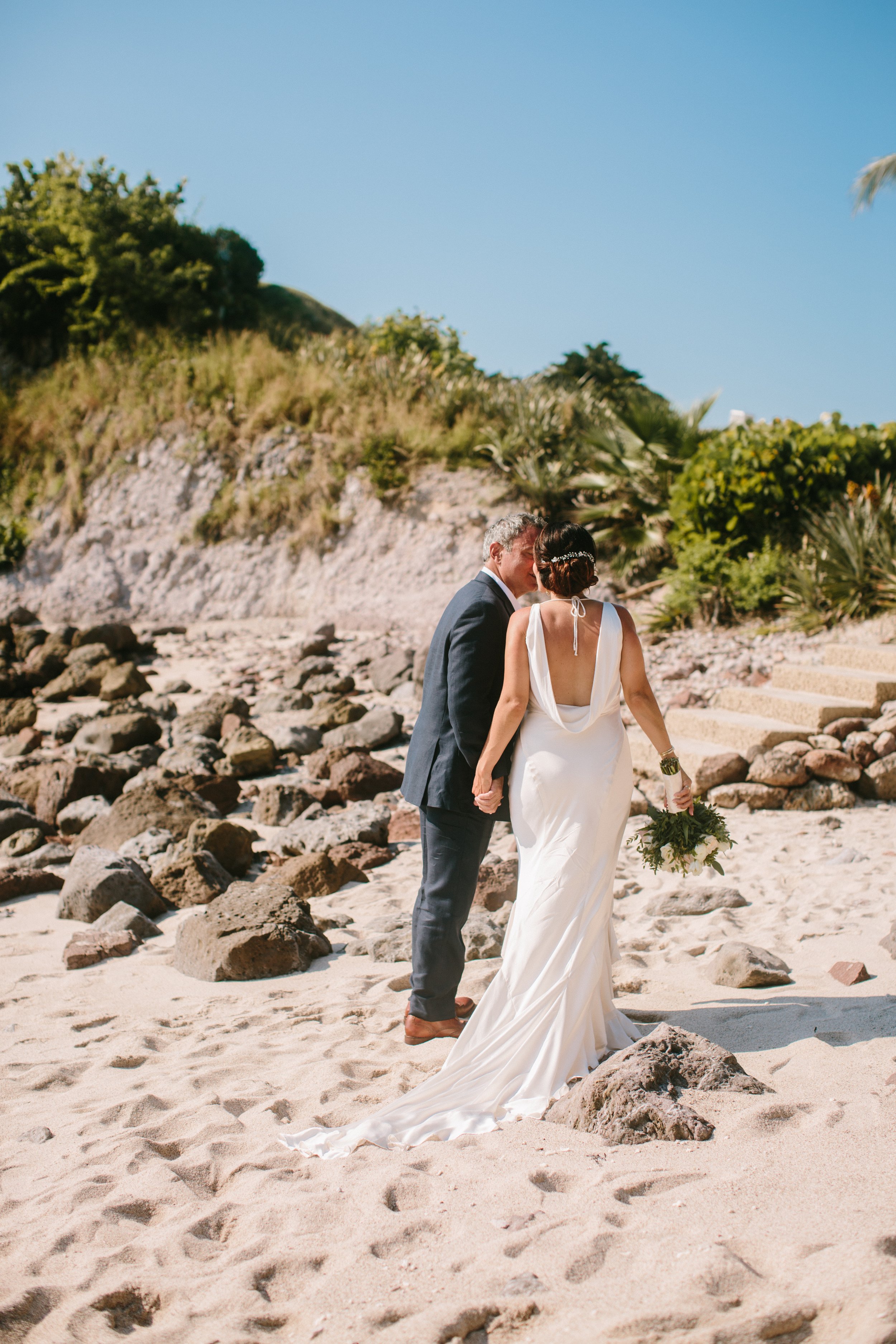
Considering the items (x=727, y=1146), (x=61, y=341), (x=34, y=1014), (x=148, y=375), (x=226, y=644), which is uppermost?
(x=61, y=341)

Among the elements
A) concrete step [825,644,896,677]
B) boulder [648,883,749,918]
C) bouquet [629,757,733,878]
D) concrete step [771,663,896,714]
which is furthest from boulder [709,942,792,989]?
concrete step [825,644,896,677]

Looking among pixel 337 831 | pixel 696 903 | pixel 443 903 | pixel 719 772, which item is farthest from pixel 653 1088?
pixel 719 772

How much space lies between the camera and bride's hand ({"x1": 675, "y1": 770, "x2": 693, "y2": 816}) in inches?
139

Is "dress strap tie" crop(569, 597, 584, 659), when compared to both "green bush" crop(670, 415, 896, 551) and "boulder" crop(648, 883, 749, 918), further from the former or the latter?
"green bush" crop(670, 415, 896, 551)

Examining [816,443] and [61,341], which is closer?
[816,443]

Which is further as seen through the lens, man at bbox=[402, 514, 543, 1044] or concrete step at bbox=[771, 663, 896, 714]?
concrete step at bbox=[771, 663, 896, 714]

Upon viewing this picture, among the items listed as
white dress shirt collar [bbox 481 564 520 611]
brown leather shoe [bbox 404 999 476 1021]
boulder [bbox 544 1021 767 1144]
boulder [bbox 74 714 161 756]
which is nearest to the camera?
boulder [bbox 544 1021 767 1144]

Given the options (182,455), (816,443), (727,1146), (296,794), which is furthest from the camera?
(182,455)

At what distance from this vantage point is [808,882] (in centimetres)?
542

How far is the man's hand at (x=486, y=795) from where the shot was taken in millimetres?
3463

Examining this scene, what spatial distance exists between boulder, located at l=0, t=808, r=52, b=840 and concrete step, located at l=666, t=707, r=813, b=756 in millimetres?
5209

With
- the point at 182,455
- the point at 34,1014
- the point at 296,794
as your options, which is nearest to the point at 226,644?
the point at 182,455

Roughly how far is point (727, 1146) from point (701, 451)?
1041cm

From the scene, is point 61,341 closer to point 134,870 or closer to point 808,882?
point 134,870
